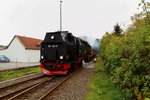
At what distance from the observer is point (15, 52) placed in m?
37.0

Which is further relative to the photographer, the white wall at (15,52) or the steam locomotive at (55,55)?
the white wall at (15,52)

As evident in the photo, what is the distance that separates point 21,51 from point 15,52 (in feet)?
6.95

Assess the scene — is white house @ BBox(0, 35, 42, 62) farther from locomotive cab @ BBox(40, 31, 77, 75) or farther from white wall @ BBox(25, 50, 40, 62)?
locomotive cab @ BBox(40, 31, 77, 75)

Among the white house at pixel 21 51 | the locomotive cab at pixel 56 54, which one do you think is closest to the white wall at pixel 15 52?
the white house at pixel 21 51

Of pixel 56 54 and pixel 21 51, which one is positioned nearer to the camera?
pixel 56 54

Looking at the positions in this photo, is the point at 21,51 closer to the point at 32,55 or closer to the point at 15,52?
the point at 15,52

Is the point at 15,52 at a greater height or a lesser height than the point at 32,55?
greater

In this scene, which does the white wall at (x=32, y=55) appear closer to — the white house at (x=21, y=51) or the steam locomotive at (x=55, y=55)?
the white house at (x=21, y=51)

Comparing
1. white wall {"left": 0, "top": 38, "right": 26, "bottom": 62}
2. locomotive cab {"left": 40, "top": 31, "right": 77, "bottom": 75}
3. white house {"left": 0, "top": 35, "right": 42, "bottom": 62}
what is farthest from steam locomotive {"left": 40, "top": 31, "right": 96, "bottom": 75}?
white wall {"left": 0, "top": 38, "right": 26, "bottom": 62}

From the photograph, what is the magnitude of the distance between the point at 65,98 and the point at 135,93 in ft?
10.2

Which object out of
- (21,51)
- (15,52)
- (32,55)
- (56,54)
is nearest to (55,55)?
(56,54)

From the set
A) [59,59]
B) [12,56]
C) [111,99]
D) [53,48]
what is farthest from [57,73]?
[12,56]

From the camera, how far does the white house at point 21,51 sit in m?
35.2

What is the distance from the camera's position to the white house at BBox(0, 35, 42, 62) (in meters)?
35.2
